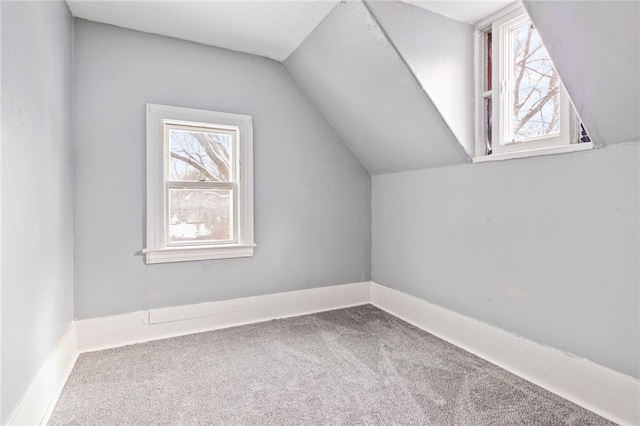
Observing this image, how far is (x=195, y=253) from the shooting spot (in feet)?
8.57

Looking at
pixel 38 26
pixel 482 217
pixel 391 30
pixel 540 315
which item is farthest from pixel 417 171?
pixel 38 26

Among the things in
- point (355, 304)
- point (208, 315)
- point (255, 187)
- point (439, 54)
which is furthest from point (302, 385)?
point (439, 54)

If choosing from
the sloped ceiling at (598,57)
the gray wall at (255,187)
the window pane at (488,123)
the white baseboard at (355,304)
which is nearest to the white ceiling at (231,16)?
the gray wall at (255,187)

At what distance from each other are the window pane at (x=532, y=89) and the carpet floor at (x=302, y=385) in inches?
57.9

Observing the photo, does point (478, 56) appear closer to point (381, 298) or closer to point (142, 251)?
point (381, 298)

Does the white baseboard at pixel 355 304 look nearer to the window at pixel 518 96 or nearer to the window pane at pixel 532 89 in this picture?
the window at pixel 518 96

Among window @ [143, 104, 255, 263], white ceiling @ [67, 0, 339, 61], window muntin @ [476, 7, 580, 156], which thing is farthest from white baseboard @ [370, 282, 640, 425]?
white ceiling @ [67, 0, 339, 61]

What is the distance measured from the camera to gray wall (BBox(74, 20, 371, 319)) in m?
2.33

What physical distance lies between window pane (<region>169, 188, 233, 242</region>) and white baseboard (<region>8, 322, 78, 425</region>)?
3.13ft

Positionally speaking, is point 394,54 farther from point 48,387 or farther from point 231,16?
point 48,387

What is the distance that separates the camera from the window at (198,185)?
2488mm

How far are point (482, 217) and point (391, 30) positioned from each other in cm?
133

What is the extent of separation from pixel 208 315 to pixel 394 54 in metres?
2.34

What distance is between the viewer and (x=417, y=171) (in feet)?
9.14
